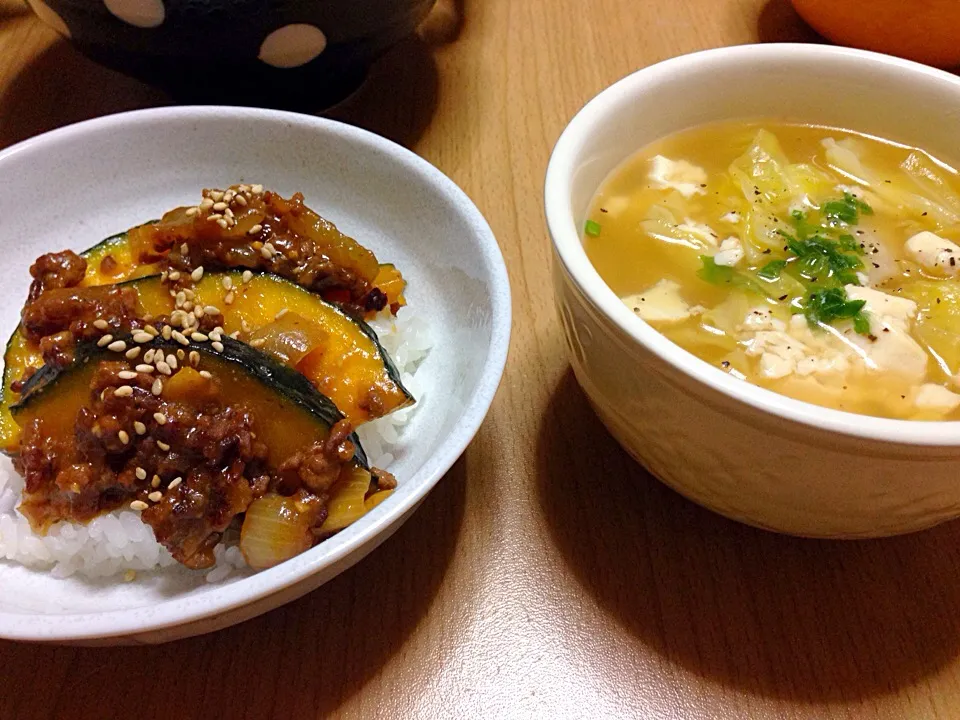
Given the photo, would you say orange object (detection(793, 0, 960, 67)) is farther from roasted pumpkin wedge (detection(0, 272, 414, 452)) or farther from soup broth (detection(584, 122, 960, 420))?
roasted pumpkin wedge (detection(0, 272, 414, 452))

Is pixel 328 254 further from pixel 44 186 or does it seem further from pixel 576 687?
pixel 576 687

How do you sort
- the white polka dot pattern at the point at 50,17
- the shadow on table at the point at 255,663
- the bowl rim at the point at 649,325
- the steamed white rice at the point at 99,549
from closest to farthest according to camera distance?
1. the bowl rim at the point at 649,325
2. the shadow on table at the point at 255,663
3. the steamed white rice at the point at 99,549
4. the white polka dot pattern at the point at 50,17

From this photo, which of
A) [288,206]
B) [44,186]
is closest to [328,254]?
[288,206]

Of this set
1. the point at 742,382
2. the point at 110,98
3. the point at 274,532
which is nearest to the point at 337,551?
the point at 274,532

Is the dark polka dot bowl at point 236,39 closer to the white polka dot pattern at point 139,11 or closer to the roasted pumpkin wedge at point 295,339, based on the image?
the white polka dot pattern at point 139,11

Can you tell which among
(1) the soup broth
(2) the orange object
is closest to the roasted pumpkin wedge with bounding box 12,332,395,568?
(1) the soup broth

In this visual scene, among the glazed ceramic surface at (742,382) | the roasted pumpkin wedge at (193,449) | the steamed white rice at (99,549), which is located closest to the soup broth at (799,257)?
the glazed ceramic surface at (742,382)
